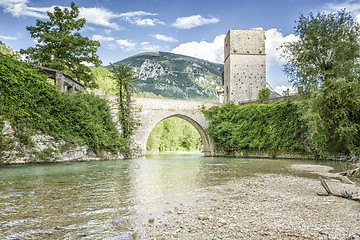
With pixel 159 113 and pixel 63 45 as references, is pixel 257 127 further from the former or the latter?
pixel 63 45

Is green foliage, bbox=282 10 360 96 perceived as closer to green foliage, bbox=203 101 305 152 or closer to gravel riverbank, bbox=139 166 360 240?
green foliage, bbox=203 101 305 152

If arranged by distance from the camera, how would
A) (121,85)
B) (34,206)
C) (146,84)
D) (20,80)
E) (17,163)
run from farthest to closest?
1. (146,84)
2. (121,85)
3. (20,80)
4. (17,163)
5. (34,206)

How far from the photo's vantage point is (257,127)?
82.1 feet

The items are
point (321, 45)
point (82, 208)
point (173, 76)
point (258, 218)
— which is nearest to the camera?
point (258, 218)

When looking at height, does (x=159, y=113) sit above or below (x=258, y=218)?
above

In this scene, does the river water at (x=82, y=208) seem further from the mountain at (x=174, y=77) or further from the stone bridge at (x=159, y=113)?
the mountain at (x=174, y=77)

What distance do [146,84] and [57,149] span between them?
111517 mm

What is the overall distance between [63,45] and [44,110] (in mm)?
8790

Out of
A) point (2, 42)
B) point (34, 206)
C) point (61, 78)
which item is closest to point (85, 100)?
point (61, 78)

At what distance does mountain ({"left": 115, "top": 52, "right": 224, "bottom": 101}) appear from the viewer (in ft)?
414

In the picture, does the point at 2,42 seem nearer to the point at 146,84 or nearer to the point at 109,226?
the point at 109,226

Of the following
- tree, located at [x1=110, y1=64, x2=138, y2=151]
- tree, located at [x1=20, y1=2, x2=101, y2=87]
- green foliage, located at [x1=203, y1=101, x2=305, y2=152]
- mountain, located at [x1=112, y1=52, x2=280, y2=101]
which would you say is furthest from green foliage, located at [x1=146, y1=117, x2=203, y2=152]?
mountain, located at [x1=112, y1=52, x2=280, y2=101]

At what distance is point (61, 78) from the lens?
17828 millimetres

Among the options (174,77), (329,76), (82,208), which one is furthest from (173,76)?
(82,208)
